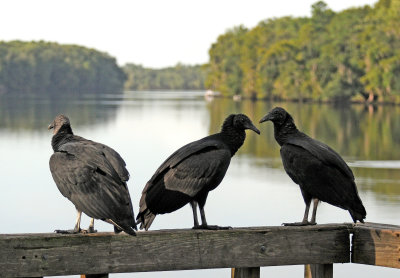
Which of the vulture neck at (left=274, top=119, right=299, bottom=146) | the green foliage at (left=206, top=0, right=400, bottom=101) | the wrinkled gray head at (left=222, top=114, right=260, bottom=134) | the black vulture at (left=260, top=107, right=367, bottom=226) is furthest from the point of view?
the green foliage at (left=206, top=0, right=400, bottom=101)

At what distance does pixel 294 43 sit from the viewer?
318 ft

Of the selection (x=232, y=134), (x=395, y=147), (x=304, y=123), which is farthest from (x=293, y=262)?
(x=304, y=123)

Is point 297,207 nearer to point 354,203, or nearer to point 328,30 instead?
point 354,203

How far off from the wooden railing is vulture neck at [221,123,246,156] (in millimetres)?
1138

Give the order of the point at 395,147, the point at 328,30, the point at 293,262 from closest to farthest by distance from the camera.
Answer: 1. the point at 293,262
2. the point at 395,147
3. the point at 328,30

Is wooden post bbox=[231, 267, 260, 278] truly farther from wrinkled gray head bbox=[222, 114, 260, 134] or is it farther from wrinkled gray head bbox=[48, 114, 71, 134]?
wrinkled gray head bbox=[48, 114, 71, 134]

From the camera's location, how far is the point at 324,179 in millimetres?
4633

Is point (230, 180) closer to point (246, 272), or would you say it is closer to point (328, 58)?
point (246, 272)

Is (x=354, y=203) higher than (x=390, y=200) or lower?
higher

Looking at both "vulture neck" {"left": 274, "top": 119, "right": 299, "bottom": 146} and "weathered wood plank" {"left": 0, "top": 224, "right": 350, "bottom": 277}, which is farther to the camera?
"vulture neck" {"left": 274, "top": 119, "right": 299, "bottom": 146}

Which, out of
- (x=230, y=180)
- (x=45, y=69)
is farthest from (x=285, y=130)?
(x=45, y=69)

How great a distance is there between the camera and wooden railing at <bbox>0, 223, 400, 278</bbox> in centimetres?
332

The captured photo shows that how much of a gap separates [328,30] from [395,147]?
6396 centimetres

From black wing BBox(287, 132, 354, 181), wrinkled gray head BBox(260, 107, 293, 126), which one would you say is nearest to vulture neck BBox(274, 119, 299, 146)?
wrinkled gray head BBox(260, 107, 293, 126)
